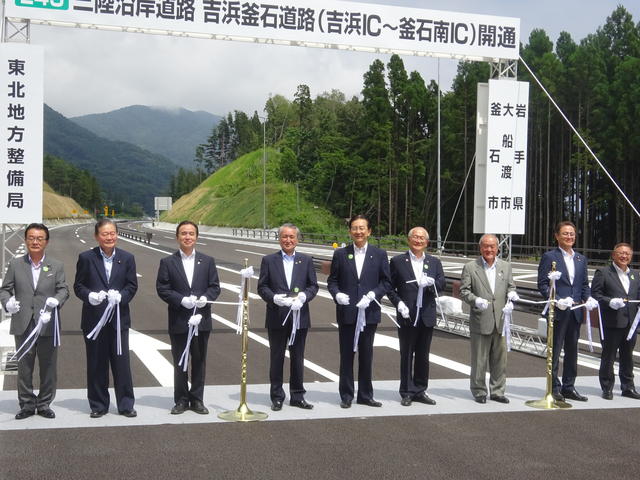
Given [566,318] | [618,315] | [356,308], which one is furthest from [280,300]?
[618,315]

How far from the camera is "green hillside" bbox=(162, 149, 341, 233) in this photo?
8075 centimetres

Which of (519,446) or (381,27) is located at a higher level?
(381,27)

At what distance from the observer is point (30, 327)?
7.06 m

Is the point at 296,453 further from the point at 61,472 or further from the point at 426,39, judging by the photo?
the point at 426,39

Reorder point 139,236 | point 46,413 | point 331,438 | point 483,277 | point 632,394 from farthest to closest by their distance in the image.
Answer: point 139,236 → point 632,394 → point 483,277 → point 46,413 → point 331,438

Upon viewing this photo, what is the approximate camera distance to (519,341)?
1179 cm

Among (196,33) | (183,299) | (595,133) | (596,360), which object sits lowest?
(596,360)

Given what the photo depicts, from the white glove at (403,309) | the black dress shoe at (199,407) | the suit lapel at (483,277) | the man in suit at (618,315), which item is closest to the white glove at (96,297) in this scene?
the black dress shoe at (199,407)

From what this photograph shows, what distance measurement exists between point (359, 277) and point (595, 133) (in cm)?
4219

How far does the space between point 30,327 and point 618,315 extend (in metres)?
6.26

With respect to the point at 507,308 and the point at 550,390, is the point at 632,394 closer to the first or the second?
the point at 550,390

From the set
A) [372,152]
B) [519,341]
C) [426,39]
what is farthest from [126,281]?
[372,152]

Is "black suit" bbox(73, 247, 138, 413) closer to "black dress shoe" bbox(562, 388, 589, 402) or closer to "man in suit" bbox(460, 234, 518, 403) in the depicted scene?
"man in suit" bbox(460, 234, 518, 403)

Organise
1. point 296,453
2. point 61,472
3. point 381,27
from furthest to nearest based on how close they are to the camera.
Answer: point 381,27 → point 296,453 → point 61,472
